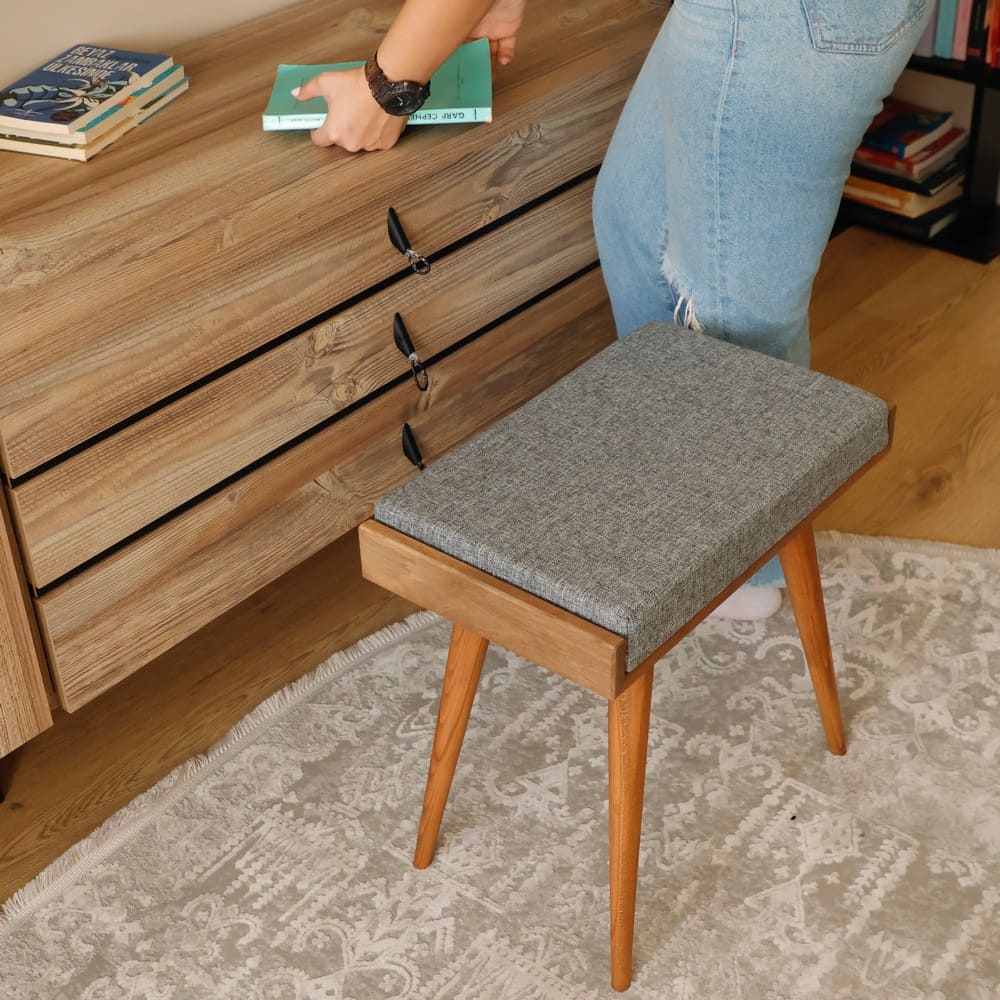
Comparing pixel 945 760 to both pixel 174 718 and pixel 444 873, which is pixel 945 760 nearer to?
pixel 444 873

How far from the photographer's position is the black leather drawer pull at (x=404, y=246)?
4.81 ft

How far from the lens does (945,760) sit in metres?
1.48

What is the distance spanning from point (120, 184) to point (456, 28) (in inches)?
15.3

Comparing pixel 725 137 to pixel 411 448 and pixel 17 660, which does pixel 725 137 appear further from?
pixel 17 660

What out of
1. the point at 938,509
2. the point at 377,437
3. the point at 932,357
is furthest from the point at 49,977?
the point at 932,357

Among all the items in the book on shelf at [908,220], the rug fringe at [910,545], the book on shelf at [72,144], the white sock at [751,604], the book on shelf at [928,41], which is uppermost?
the book on shelf at [72,144]

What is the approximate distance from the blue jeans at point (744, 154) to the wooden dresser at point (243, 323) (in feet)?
0.58

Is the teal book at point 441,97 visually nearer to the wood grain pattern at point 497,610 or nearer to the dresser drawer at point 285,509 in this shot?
the dresser drawer at point 285,509

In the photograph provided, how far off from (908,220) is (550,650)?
1.75 meters

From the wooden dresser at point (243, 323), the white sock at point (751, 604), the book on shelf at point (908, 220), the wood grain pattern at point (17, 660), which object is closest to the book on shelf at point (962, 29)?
the book on shelf at point (908, 220)

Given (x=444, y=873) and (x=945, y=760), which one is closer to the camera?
(x=444, y=873)

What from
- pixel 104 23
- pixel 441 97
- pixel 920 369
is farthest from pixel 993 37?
pixel 104 23

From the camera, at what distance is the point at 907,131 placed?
253 cm

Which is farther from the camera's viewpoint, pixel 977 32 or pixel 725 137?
pixel 977 32
